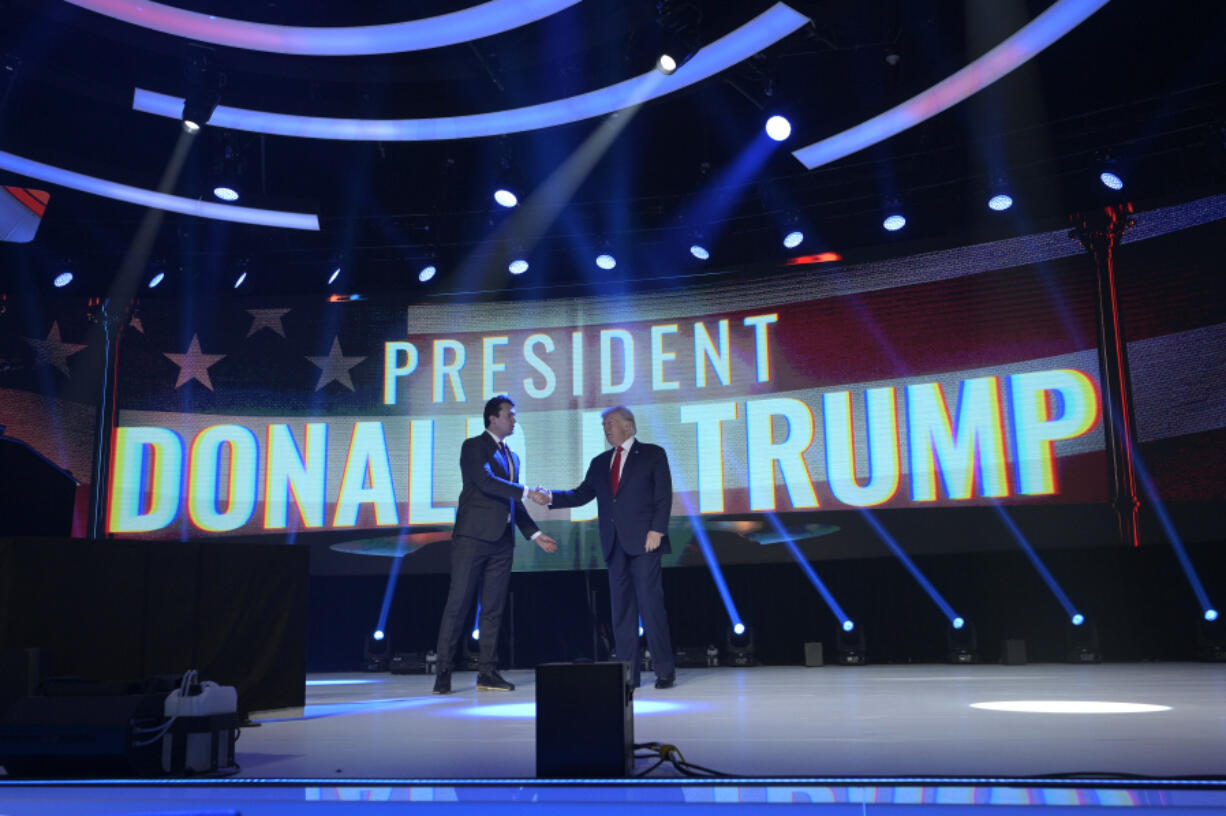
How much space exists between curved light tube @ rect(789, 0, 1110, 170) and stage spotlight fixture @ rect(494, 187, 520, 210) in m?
2.10

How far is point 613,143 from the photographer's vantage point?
8133 mm

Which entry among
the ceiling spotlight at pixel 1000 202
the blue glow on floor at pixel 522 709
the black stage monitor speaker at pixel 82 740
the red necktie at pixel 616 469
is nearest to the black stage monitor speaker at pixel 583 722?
the black stage monitor speaker at pixel 82 740

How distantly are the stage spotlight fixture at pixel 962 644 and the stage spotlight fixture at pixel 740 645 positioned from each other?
4.67ft

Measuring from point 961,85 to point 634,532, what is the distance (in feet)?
12.2

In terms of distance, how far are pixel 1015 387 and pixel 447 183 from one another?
15.3 feet

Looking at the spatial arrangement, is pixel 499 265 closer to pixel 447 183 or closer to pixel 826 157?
pixel 447 183

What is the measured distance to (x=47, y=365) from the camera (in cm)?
807

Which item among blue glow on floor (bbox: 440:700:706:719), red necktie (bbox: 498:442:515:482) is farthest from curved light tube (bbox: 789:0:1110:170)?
blue glow on floor (bbox: 440:700:706:719)

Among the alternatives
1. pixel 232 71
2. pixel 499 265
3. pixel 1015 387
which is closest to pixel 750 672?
pixel 1015 387

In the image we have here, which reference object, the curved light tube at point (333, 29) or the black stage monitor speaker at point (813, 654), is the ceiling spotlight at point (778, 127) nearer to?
the curved light tube at point (333, 29)

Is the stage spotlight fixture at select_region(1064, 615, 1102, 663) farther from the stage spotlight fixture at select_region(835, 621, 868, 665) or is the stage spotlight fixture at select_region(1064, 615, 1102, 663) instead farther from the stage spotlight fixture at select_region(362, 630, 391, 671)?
the stage spotlight fixture at select_region(362, 630, 391, 671)

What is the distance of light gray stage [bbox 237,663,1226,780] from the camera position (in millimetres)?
2383

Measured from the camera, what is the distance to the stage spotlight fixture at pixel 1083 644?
6.81 m

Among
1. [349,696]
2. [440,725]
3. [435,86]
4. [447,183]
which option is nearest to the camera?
[440,725]
